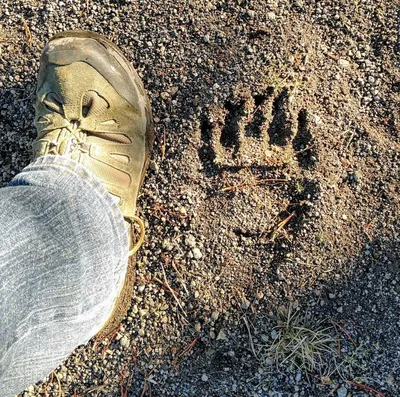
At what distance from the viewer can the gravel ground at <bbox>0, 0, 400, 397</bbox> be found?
2.54 meters

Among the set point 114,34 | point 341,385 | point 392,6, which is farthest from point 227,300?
point 392,6

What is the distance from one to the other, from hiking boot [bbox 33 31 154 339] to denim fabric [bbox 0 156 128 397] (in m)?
0.34

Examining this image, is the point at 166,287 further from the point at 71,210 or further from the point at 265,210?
the point at 71,210

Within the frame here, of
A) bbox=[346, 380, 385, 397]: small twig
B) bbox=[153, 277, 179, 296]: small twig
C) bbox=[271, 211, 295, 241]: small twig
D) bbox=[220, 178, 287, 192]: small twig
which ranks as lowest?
bbox=[346, 380, 385, 397]: small twig

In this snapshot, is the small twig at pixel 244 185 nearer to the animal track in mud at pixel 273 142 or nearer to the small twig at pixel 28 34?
the animal track in mud at pixel 273 142

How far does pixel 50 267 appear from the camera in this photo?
1.91 meters

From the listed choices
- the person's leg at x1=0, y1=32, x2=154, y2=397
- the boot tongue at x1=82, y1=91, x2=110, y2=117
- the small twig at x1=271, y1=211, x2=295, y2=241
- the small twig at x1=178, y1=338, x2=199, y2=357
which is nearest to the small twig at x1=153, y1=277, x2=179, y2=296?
the person's leg at x1=0, y1=32, x2=154, y2=397

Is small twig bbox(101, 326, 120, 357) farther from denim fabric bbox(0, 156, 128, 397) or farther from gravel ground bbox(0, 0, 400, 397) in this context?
denim fabric bbox(0, 156, 128, 397)

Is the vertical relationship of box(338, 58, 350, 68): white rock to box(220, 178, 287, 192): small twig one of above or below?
above

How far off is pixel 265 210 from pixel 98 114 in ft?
3.06

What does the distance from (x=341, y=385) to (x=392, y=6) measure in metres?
1.84

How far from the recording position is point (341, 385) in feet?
8.29

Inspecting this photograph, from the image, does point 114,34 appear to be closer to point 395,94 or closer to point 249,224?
point 249,224

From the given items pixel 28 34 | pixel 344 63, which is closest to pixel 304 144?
pixel 344 63
